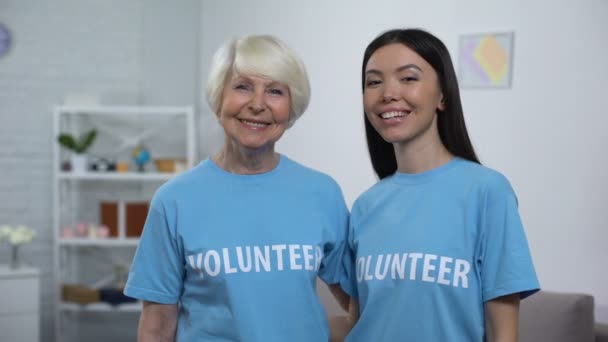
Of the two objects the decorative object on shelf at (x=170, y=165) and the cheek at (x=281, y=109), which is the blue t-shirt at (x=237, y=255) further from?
the decorative object on shelf at (x=170, y=165)

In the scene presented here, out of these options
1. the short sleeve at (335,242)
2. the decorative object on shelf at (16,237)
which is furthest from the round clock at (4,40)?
the short sleeve at (335,242)

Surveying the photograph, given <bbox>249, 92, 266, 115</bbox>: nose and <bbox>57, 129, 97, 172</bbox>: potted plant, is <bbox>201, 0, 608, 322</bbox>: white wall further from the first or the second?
<bbox>57, 129, 97, 172</bbox>: potted plant

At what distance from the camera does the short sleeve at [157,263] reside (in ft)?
4.91

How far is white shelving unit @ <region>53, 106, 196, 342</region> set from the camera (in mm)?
4441

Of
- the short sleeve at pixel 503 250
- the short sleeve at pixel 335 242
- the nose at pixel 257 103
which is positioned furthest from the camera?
the short sleeve at pixel 335 242

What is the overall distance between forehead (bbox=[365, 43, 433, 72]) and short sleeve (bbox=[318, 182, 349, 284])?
10.8 inches

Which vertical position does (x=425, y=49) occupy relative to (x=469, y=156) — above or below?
above

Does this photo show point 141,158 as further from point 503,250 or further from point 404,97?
point 503,250

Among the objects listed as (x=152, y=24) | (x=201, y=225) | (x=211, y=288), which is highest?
Answer: (x=152, y=24)

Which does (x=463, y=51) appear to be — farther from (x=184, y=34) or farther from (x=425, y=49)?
(x=184, y=34)

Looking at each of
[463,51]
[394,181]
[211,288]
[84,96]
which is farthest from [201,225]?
[84,96]

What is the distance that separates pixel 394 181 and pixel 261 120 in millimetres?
291

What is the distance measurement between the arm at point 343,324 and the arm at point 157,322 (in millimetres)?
335

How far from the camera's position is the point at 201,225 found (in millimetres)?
1486
